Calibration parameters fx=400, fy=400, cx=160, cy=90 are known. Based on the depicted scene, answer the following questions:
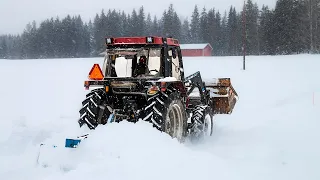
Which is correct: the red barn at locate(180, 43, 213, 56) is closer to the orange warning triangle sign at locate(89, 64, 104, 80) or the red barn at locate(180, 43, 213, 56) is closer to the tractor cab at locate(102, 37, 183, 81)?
the tractor cab at locate(102, 37, 183, 81)

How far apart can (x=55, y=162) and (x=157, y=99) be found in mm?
2068

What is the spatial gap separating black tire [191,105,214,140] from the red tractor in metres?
0.03

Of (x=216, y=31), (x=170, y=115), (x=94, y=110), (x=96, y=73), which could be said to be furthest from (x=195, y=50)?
(x=94, y=110)

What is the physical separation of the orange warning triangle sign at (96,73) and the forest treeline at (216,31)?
55.7 metres

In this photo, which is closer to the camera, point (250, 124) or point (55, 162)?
point (55, 162)

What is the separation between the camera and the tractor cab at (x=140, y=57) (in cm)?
804

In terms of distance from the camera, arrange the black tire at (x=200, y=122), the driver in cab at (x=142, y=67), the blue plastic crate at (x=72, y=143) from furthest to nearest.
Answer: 1. the black tire at (x=200, y=122)
2. the driver in cab at (x=142, y=67)
3. the blue plastic crate at (x=72, y=143)

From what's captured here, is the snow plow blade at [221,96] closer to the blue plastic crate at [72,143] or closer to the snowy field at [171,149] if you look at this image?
the snowy field at [171,149]

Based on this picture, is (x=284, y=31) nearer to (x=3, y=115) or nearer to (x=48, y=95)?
(x=48, y=95)

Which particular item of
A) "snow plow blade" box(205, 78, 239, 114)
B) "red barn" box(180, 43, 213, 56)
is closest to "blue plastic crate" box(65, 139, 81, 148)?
"snow plow blade" box(205, 78, 239, 114)

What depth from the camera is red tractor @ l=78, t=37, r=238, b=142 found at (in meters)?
7.27

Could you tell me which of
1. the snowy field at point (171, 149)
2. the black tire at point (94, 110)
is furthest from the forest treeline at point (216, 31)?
the black tire at point (94, 110)

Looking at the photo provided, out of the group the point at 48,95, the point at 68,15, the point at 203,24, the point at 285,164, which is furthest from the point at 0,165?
the point at 68,15

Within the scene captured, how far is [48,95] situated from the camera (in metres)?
21.1
